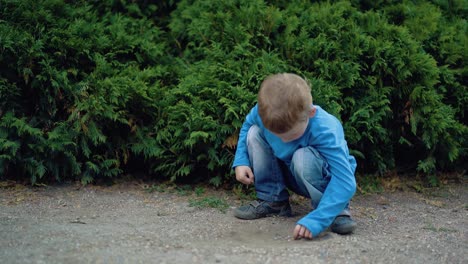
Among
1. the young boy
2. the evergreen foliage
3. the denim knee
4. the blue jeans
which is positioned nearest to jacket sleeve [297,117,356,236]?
the young boy

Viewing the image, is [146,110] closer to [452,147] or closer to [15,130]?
[15,130]

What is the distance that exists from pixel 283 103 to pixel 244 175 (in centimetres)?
70

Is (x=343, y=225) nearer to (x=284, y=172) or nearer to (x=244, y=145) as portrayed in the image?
(x=284, y=172)

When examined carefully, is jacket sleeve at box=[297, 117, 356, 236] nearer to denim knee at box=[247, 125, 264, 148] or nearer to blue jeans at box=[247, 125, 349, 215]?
blue jeans at box=[247, 125, 349, 215]

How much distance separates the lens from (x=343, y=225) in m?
3.59

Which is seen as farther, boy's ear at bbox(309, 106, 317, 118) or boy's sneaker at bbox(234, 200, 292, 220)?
boy's sneaker at bbox(234, 200, 292, 220)

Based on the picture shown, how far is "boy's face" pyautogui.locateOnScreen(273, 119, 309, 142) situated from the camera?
336 cm

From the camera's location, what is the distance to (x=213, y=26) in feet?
16.9

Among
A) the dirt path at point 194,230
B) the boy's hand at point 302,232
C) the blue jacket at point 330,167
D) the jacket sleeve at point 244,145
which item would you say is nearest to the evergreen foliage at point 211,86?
the dirt path at point 194,230

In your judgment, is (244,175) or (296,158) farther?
(244,175)

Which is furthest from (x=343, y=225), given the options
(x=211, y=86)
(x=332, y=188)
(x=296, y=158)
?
(x=211, y=86)

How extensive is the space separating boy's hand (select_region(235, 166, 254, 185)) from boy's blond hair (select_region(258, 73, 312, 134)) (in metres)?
0.51

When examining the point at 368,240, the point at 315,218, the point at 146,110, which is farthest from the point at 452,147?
the point at 146,110

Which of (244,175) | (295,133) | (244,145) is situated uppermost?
(295,133)
